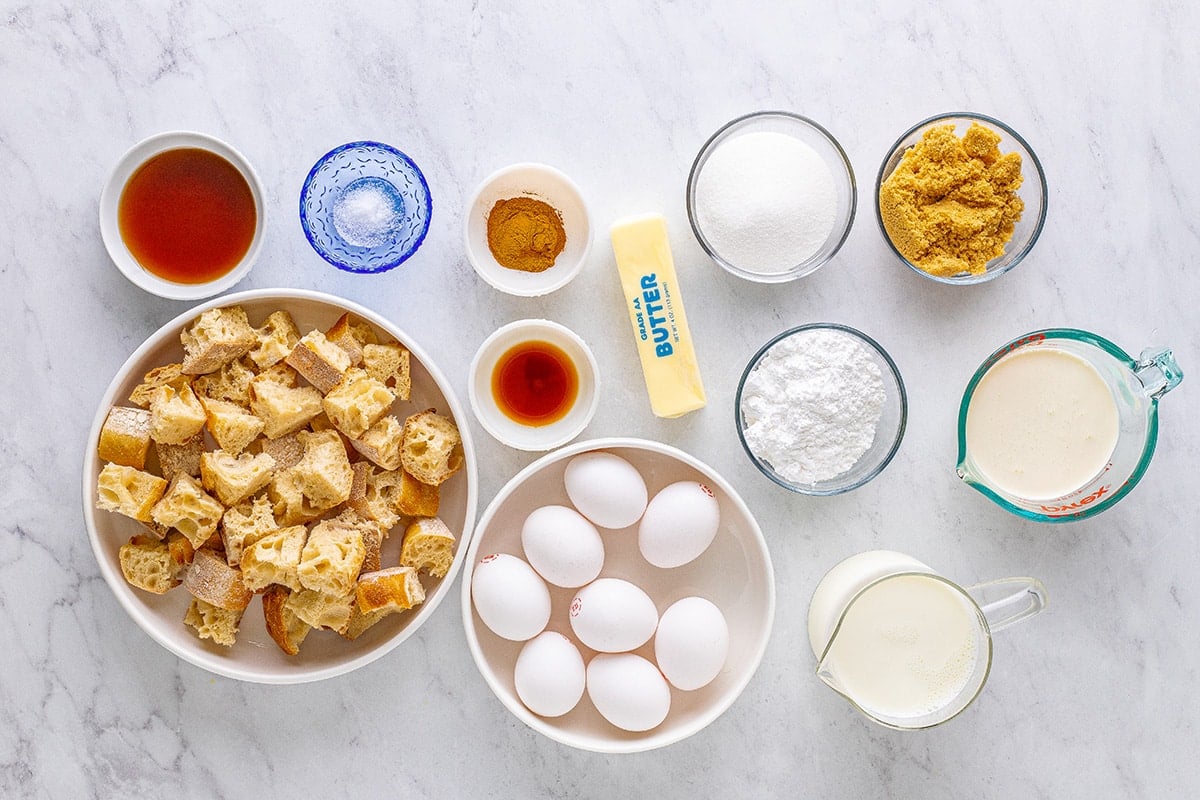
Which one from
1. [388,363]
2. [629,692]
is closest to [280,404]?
[388,363]

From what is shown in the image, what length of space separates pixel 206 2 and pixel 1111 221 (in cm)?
186

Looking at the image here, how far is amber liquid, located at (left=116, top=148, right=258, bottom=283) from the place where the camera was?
1669 millimetres

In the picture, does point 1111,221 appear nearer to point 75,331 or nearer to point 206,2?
point 206,2

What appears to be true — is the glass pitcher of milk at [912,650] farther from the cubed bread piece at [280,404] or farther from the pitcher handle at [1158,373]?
the cubed bread piece at [280,404]

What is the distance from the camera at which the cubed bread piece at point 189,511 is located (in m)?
1.57

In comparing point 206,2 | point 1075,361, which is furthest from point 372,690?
point 1075,361

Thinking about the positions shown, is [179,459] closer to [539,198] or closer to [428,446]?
[428,446]

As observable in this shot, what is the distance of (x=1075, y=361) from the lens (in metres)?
1.70

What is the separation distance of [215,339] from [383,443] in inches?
13.4

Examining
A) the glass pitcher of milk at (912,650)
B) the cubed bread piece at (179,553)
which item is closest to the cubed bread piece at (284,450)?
the cubed bread piece at (179,553)

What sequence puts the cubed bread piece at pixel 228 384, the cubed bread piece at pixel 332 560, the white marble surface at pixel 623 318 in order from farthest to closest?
the white marble surface at pixel 623 318 → the cubed bread piece at pixel 228 384 → the cubed bread piece at pixel 332 560

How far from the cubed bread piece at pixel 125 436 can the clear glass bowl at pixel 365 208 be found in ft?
1.44

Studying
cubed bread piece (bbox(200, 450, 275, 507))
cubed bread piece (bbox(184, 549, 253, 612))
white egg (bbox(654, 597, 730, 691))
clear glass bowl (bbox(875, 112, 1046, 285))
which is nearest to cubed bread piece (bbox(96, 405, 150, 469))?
cubed bread piece (bbox(200, 450, 275, 507))

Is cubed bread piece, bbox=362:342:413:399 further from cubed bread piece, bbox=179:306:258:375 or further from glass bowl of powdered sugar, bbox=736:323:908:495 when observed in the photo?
glass bowl of powdered sugar, bbox=736:323:908:495
